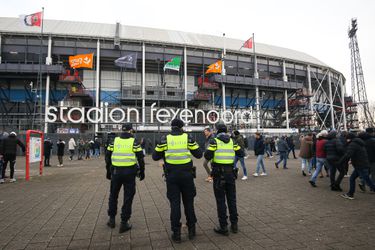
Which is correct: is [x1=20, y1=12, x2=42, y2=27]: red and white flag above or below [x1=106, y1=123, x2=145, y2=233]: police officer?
above

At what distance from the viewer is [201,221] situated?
4535mm

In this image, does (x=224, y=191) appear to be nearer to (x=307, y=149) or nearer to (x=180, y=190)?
(x=180, y=190)

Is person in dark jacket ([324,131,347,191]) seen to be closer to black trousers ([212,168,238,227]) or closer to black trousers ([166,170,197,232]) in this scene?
black trousers ([212,168,238,227])

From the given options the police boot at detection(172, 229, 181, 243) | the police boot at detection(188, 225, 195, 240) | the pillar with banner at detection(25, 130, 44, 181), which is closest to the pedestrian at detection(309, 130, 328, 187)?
the police boot at detection(188, 225, 195, 240)

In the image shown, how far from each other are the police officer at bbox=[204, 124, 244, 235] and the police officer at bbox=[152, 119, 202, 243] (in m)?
0.43

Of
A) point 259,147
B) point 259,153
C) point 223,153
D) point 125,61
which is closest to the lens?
point 223,153

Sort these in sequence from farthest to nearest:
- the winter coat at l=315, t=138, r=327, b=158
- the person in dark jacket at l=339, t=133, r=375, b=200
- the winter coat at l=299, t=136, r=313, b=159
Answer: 1. the winter coat at l=299, t=136, r=313, b=159
2. the winter coat at l=315, t=138, r=327, b=158
3. the person in dark jacket at l=339, t=133, r=375, b=200

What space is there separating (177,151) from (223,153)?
0.88 m

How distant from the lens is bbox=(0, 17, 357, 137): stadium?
33438 mm

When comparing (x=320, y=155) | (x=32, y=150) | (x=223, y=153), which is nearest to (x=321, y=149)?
(x=320, y=155)

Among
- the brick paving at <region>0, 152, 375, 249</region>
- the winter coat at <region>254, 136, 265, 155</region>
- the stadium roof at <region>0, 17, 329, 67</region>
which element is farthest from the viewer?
the stadium roof at <region>0, 17, 329, 67</region>

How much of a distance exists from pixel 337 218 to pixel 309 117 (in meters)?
43.8

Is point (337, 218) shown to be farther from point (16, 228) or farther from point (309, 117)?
point (309, 117)

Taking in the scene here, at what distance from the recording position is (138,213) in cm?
514
